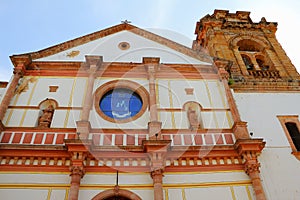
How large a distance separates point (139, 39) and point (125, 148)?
754 centimetres

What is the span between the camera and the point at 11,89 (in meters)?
11.8

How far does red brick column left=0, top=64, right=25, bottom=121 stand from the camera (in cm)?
1112

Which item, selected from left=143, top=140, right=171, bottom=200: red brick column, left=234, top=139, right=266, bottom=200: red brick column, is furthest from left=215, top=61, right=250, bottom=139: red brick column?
left=143, top=140, right=171, bottom=200: red brick column

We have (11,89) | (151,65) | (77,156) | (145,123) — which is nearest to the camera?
(77,156)

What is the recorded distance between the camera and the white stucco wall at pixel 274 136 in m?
9.87

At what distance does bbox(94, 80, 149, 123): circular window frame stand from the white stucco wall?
4121 mm

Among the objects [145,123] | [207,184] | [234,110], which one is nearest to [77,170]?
[145,123]

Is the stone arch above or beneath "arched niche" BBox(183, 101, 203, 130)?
beneath

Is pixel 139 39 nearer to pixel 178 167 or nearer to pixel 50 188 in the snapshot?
pixel 178 167

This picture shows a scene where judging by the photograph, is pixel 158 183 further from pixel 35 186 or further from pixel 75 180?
pixel 35 186

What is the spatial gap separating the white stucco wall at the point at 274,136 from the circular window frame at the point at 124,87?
13.5 feet

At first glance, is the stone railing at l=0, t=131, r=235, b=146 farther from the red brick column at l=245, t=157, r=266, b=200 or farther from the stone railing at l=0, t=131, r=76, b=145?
the red brick column at l=245, t=157, r=266, b=200

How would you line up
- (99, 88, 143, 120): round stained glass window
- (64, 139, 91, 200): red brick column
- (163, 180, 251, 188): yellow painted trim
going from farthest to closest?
(99, 88, 143, 120): round stained glass window, (163, 180, 251, 188): yellow painted trim, (64, 139, 91, 200): red brick column

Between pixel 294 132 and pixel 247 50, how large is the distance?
734 cm
